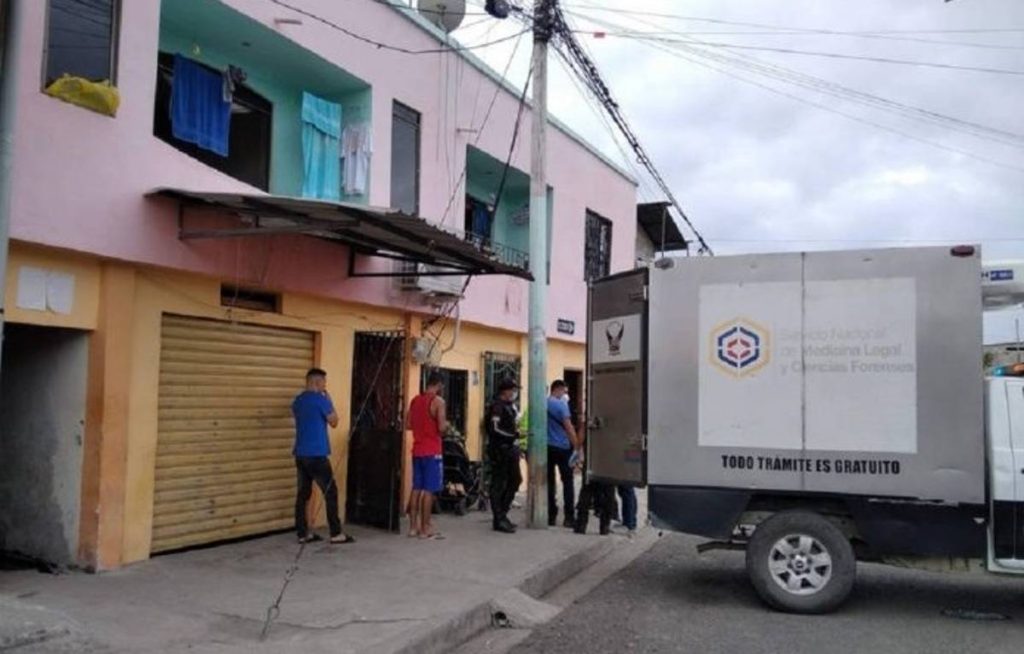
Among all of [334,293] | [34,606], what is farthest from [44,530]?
[334,293]

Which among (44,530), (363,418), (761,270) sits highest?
(761,270)

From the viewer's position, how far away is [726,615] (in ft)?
24.7

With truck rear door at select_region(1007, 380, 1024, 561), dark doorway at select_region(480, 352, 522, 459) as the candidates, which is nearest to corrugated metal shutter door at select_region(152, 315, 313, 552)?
dark doorway at select_region(480, 352, 522, 459)

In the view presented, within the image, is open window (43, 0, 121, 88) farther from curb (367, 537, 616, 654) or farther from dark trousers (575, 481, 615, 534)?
dark trousers (575, 481, 615, 534)

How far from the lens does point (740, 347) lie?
7965mm

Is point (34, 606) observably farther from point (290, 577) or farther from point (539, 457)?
point (539, 457)

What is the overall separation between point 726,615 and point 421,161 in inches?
271

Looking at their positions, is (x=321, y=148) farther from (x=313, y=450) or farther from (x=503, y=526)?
(x=503, y=526)

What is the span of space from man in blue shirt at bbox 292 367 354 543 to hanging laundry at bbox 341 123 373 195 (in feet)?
8.11

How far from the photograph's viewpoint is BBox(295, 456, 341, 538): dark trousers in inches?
359

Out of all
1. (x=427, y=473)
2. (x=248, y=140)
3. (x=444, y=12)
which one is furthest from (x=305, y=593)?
(x=444, y=12)

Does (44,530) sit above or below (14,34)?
below

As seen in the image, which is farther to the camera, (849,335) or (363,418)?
(363,418)

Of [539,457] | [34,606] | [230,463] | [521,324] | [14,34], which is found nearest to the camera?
[14,34]
